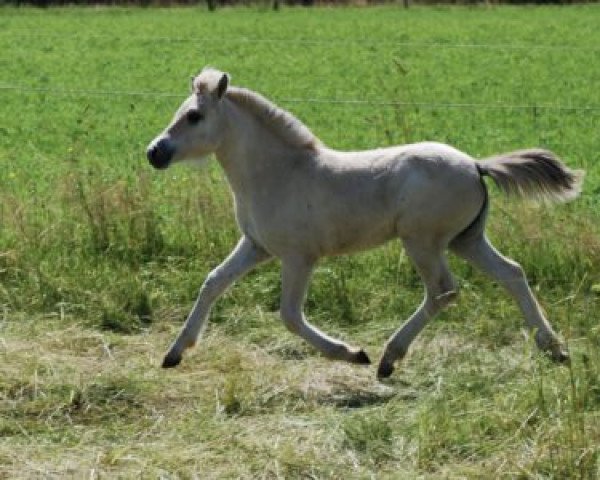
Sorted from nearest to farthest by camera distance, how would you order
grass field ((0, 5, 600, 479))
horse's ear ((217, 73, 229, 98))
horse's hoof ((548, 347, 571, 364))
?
1. grass field ((0, 5, 600, 479))
2. horse's hoof ((548, 347, 571, 364))
3. horse's ear ((217, 73, 229, 98))

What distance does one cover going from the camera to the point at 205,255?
9.33 metres

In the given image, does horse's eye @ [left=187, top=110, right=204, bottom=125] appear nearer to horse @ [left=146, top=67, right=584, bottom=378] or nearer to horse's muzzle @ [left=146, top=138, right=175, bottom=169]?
horse @ [left=146, top=67, right=584, bottom=378]

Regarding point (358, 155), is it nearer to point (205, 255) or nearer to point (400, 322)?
point (400, 322)

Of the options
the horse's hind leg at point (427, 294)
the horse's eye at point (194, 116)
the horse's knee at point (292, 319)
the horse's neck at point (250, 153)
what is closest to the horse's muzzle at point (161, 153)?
the horse's eye at point (194, 116)

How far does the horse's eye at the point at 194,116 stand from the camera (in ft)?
24.5

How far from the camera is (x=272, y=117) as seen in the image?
25.2ft

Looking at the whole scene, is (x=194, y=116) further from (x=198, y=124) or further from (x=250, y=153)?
(x=250, y=153)

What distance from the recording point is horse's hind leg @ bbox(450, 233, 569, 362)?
7469 mm

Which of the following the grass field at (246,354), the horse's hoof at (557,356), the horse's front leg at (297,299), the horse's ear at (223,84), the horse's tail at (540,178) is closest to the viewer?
the grass field at (246,354)

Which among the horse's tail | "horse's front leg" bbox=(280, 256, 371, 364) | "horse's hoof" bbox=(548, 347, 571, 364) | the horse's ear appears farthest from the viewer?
the horse's tail

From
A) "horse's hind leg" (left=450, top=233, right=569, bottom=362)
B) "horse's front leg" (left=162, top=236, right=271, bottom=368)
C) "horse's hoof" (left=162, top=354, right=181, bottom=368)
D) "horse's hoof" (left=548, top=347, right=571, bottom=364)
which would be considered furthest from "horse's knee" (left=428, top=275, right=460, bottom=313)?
"horse's hoof" (left=162, top=354, right=181, bottom=368)

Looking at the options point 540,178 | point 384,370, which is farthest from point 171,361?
point 540,178

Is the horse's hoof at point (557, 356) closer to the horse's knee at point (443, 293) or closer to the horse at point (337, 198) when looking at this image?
the horse at point (337, 198)

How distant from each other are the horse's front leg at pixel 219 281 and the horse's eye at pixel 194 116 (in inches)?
28.7
